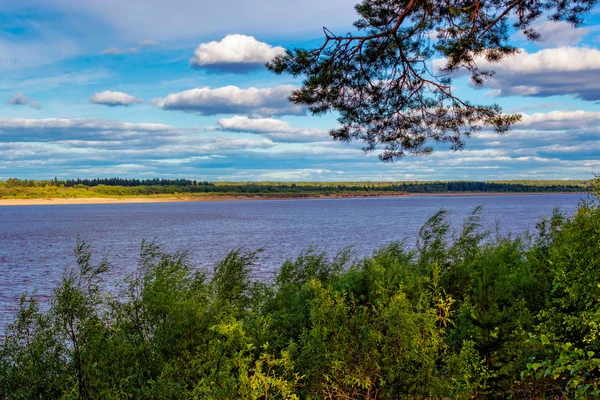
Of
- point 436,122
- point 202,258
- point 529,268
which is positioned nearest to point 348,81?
point 436,122

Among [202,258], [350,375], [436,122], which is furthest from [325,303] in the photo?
[202,258]

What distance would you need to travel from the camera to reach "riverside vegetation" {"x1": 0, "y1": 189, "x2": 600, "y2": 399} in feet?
21.1

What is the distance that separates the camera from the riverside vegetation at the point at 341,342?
6.43m

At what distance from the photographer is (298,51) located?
11797 mm

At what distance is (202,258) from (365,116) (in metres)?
28.1

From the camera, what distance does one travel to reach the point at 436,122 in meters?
13.1

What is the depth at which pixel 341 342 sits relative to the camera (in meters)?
6.99

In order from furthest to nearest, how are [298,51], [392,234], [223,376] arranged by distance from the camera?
[392,234] < [298,51] < [223,376]

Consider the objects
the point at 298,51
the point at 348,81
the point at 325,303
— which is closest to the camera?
the point at 325,303

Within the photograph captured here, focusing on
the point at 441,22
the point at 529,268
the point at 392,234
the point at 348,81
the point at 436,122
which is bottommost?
the point at 392,234

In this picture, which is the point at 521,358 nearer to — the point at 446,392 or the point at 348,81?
the point at 446,392

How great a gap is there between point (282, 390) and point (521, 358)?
3.30 meters

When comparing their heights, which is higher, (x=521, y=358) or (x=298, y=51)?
(x=298, y=51)

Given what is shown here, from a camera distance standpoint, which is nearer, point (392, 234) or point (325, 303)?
point (325, 303)
